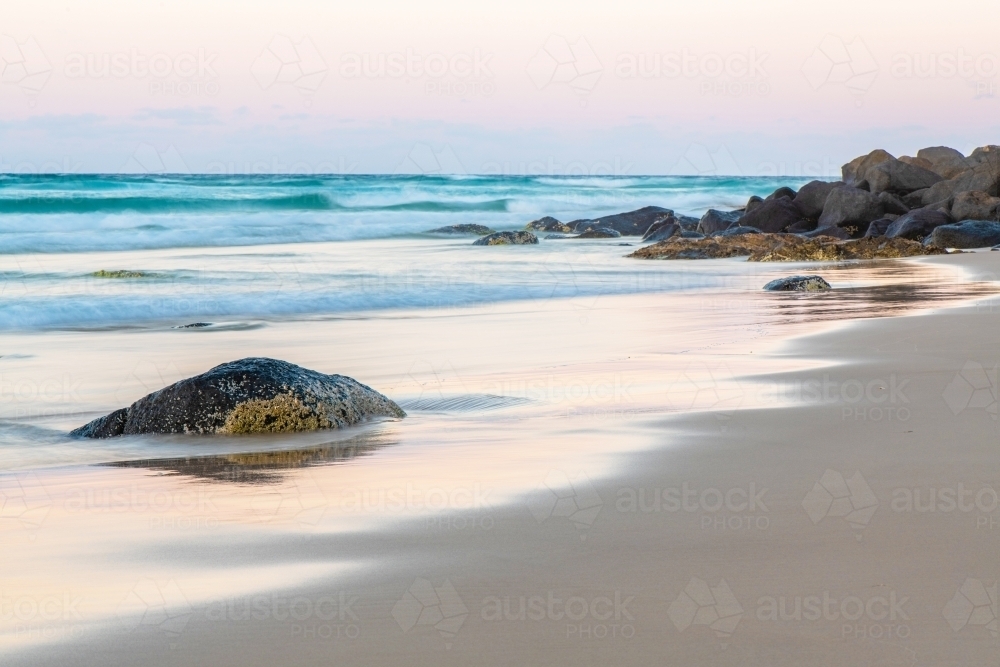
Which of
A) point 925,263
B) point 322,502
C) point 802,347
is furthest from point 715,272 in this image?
point 322,502

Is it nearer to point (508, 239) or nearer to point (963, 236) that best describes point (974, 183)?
point (963, 236)

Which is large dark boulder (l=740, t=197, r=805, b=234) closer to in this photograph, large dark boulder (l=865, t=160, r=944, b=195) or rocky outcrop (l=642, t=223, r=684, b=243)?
rocky outcrop (l=642, t=223, r=684, b=243)

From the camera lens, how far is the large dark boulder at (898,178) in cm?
2702

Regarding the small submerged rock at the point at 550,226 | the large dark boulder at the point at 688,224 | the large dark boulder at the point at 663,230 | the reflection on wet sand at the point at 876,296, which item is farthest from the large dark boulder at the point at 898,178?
the reflection on wet sand at the point at 876,296

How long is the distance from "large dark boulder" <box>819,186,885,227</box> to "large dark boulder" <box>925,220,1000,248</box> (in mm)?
3039

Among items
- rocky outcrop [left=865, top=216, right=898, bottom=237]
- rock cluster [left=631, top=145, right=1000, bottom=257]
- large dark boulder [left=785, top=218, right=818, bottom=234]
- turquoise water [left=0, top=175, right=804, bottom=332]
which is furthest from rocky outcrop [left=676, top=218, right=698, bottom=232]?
rocky outcrop [left=865, top=216, right=898, bottom=237]

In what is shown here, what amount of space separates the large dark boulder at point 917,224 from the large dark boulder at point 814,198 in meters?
2.50

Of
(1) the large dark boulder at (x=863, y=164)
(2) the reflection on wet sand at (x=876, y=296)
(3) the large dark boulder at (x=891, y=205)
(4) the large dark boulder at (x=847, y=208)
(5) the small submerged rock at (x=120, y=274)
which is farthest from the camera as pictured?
(1) the large dark boulder at (x=863, y=164)

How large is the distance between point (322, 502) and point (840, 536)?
1.63 metres

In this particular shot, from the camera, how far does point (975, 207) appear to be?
75.3 feet

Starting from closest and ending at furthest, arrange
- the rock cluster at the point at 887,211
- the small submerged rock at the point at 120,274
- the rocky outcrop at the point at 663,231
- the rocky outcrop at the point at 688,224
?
1. the small submerged rock at the point at 120,274
2. the rock cluster at the point at 887,211
3. the rocky outcrop at the point at 663,231
4. the rocky outcrop at the point at 688,224

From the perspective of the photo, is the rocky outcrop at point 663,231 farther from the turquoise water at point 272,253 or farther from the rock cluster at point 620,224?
the rock cluster at point 620,224

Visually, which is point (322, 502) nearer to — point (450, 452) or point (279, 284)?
point (450, 452)

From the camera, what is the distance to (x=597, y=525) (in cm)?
353
